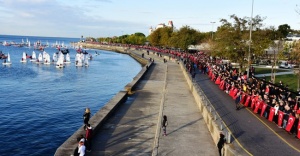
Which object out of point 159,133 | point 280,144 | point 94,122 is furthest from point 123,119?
point 280,144

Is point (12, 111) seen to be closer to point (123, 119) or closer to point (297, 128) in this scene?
point (123, 119)

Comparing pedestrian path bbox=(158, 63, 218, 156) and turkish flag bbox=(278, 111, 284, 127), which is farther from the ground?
turkish flag bbox=(278, 111, 284, 127)

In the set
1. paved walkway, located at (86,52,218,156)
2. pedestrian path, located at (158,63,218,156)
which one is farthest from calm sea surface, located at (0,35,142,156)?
pedestrian path, located at (158,63,218,156)

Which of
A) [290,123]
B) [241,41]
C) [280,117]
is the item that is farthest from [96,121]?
[241,41]

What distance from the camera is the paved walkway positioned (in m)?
17.6

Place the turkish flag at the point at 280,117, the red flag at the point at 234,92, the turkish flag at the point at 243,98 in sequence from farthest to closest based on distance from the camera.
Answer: the red flag at the point at 234,92 → the turkish flag at the point at 243,98 → the turkish flag at the point at 280,117

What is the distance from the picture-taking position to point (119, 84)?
57.1m

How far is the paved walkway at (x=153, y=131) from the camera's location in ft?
57.8

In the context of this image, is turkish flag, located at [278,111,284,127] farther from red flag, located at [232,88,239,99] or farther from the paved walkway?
red flag, located at [232,88,239,99]

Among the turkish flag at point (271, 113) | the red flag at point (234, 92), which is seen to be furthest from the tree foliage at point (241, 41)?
the turkish flag at point (271, 113)

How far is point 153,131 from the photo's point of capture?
69.1ft

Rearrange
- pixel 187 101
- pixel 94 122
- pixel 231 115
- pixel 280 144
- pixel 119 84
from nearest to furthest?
pixel 280 144, pixel 94 122, pixel 231 115, pixel 187 101, pixel 119 84

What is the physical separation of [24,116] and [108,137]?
15.5 metres

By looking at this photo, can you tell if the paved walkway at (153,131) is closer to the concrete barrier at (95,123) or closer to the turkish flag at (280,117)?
the concrete barrier at (95,123)
